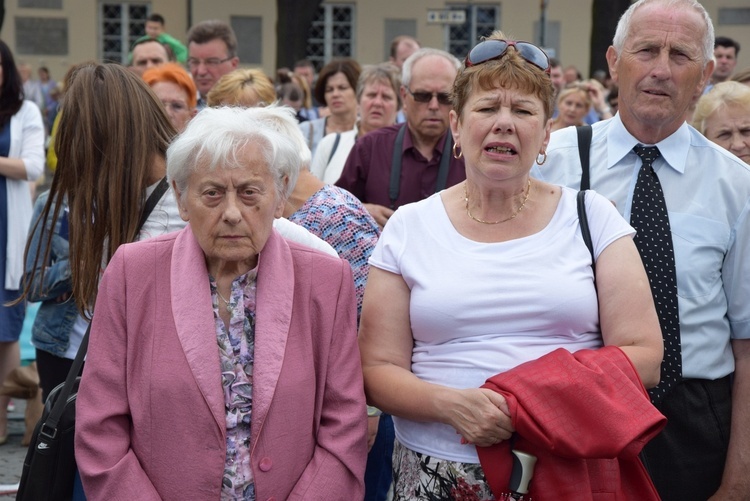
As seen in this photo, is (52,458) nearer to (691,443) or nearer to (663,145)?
(691,443)

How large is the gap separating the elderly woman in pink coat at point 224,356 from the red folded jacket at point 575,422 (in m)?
0.48

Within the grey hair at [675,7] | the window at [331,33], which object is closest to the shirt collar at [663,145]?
the grey hair at [675,7]

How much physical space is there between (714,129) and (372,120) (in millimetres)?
2906

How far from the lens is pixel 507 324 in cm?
286

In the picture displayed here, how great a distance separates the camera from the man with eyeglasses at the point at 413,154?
5488 mm

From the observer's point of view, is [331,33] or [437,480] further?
[331,33]

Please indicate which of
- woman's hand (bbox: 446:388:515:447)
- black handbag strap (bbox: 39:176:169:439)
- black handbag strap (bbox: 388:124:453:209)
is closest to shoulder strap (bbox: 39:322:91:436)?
black handbag strap (bbox: 39:176:169:439)

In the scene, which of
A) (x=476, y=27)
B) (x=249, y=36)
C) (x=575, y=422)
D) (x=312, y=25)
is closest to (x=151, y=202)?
(x=575, y=422)

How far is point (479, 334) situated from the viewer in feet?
9.48

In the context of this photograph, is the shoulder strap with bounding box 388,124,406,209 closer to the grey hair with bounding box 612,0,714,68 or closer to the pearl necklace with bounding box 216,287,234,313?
the grey hair with bounding box 612,0,714,68

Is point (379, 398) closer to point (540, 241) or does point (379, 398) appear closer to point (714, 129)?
point (540, 241)

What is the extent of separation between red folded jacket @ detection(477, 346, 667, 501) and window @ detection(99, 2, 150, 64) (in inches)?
1151

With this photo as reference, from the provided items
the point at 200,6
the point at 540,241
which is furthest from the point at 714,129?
the point at 200,6

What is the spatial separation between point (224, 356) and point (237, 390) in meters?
0.11
